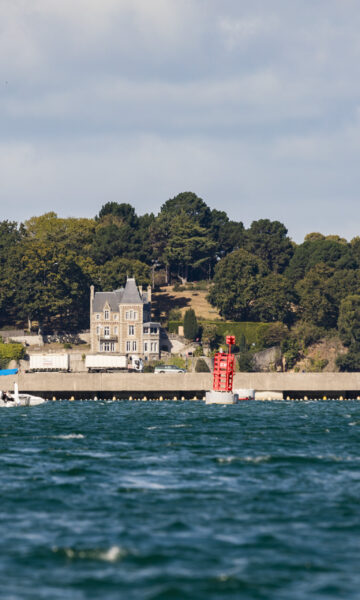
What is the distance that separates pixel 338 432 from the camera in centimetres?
6159

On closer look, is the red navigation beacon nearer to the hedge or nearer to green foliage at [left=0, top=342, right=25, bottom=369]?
green foliage at [left=0, top=342, right=25, bottom=369]

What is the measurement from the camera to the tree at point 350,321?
7539 inches

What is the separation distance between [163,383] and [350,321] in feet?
290

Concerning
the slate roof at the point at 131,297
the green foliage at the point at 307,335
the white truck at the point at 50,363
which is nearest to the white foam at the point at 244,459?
the white truck at the point at 50,363

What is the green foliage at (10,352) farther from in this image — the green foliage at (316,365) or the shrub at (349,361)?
the shrub at (349,361)

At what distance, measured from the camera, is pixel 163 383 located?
112125mm

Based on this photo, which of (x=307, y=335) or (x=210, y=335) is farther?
(x=210, y=335)

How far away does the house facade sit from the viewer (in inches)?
7648

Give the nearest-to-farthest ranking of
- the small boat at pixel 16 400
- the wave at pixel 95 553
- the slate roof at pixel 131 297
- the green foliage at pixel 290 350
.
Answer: the wave at pixel 95 553 < the small boat at pixel 16 400 < the green foliage at pixel 290 350 < the slate roof at pixel 131 297

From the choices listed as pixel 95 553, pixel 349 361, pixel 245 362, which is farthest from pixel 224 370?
pixel 349 361

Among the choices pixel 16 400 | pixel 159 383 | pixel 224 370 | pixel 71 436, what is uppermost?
pixel 224 370

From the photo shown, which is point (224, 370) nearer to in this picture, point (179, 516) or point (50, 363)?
point (50, 363)

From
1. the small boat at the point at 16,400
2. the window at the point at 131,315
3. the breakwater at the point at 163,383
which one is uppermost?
the window at the point at 131,315

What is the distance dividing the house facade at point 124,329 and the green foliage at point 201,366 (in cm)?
1431
